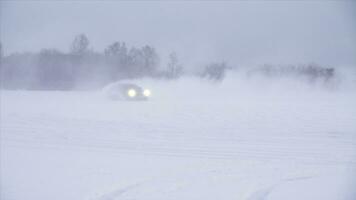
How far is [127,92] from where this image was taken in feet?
70.7

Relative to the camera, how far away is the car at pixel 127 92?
2119cm

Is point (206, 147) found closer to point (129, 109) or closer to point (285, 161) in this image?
point (285, 161)

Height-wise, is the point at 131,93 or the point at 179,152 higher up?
the point at 131,93

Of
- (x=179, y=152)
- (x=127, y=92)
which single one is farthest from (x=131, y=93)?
(x=179, y=152)

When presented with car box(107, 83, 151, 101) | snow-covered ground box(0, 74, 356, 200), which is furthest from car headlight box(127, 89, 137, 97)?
snow-covered ground box(0, 74, 356, 200)

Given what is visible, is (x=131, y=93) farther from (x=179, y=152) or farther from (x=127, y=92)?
(x=179, y=152)

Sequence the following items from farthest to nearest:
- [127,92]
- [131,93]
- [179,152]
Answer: [127,92] → [131,93] → [179,152]

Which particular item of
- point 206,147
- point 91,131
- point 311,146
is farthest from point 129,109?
point 311,146

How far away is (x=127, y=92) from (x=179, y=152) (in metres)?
12.1

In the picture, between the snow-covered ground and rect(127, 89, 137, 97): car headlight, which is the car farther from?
the snow-covered ground

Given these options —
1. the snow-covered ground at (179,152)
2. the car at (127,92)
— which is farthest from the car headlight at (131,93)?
the snow-covered ground at (179,152)

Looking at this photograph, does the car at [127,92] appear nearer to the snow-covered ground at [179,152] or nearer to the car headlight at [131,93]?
the car headlight at [131,93]

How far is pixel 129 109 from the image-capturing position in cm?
1669

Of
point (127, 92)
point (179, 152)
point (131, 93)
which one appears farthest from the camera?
point (127, 92)
